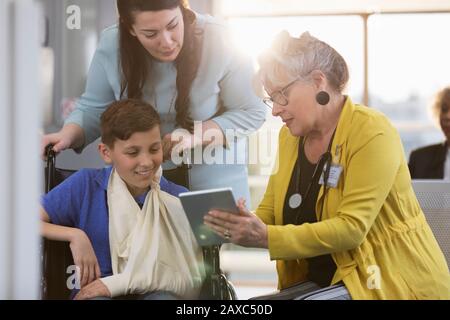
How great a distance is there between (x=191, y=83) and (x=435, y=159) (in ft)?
4.29

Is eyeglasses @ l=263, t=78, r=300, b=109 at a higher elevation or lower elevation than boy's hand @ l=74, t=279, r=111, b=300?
higher

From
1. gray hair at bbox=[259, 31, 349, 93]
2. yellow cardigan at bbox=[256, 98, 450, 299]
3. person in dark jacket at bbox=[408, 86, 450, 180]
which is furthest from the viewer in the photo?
person in dark jacket at bbox=[408, 86, 450, 180]

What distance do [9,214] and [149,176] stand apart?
472mm

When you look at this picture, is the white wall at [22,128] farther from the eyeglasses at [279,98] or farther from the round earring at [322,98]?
the round earring at [322,98]

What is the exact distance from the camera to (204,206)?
2.27 metres

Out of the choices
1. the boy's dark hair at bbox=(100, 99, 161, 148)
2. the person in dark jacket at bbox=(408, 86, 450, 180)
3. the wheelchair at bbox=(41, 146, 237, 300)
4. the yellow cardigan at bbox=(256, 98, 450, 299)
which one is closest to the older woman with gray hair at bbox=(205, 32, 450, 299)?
the yellow cardigan at bbox=(256, 98, 450, 299)

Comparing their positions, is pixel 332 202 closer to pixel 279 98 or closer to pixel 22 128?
pixel 279 98

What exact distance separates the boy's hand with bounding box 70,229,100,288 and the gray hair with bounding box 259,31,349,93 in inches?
28.4

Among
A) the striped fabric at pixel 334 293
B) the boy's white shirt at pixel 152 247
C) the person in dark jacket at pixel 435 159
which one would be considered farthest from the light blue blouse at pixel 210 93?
the person in dark jacket at pixel 435 159

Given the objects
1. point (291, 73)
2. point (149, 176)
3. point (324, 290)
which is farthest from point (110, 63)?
point (324, 290)

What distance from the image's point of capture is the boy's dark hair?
7.54 feet

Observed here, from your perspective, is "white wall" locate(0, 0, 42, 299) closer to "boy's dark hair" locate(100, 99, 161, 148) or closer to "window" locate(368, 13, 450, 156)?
"boy's dark hair" locate(100, 99, 161, 148)

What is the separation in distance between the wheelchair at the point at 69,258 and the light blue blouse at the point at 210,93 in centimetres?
4

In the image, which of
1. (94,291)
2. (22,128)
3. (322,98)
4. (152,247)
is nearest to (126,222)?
(152,247)
